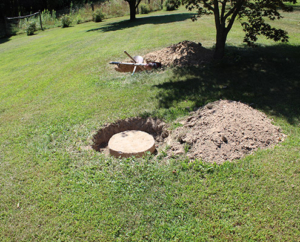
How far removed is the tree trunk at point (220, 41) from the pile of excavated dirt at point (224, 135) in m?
4.42

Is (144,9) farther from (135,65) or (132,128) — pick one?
(132,128)

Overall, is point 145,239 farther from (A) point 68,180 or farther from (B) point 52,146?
(B) point 52,146

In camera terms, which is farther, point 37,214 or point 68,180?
point 68,180

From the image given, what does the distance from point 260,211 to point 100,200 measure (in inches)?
90.7

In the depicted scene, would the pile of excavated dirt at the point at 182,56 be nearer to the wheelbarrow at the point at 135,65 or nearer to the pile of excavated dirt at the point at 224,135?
the wheelbarrow at the point at 135,65

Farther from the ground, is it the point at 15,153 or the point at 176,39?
the point at 176,39

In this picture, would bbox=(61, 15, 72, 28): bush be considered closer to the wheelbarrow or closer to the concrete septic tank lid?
the wheelbarrow

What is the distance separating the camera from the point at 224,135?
4.35 metres

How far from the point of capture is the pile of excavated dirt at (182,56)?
891cm

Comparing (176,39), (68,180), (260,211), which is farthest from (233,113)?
(176,39)

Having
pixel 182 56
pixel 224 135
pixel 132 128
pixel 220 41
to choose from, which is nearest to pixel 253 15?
pixel 220 41

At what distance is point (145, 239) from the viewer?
9.89ft

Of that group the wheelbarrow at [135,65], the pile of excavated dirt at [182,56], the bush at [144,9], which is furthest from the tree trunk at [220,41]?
the bush at [144,9]

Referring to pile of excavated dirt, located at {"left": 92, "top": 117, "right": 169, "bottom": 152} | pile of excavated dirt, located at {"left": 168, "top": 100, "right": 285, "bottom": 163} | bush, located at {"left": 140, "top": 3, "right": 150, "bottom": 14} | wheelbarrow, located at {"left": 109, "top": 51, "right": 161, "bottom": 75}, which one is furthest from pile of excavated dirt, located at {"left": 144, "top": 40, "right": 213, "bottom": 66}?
bush, located at {"left": 140, "top": 3, "right": 150, "bottom": 14}
